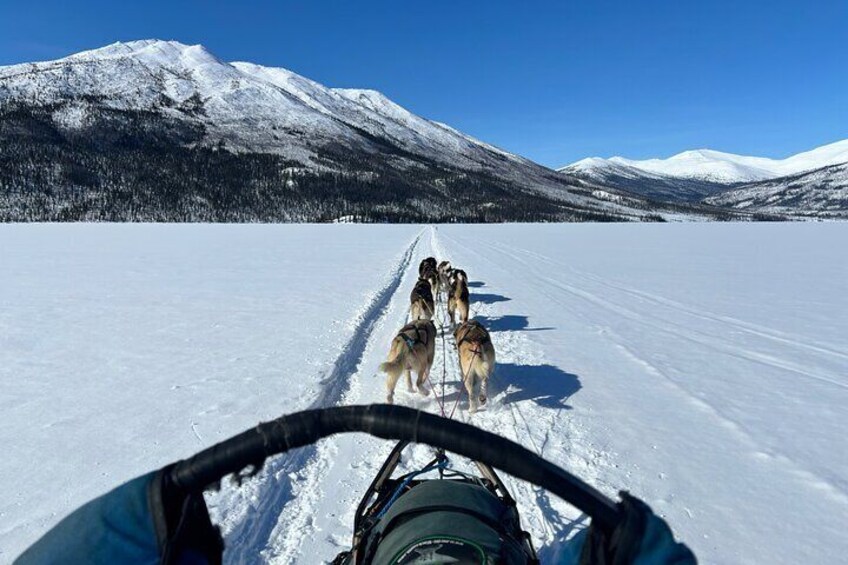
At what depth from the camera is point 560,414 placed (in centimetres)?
468

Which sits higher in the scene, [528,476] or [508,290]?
[528,476]

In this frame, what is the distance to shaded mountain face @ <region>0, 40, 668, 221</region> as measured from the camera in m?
111

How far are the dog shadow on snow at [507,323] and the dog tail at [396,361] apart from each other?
11.2 feet

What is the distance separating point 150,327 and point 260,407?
4.37 meters

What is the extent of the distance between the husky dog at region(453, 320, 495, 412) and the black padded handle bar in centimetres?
378

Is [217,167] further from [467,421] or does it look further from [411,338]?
[467,421]

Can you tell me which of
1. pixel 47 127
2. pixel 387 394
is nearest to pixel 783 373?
pixel 387 394

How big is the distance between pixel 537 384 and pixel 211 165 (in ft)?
472

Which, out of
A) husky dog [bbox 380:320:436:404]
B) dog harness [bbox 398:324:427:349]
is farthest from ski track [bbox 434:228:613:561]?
dog harness [bbox 398:324:427:349]

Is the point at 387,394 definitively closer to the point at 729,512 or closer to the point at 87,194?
the point at 729,512

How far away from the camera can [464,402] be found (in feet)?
16.3

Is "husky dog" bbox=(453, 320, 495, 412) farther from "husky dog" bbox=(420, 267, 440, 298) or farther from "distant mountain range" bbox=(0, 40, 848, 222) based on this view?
"distant mountain range" bbox=(0, 40, 848, 222)

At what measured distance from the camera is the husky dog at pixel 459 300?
8.31 meters

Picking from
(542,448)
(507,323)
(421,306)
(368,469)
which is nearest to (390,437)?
(368,469)
